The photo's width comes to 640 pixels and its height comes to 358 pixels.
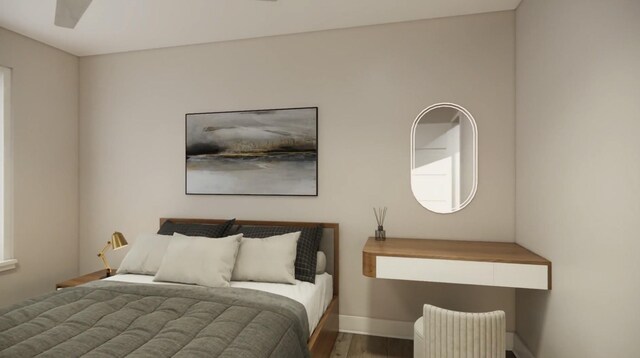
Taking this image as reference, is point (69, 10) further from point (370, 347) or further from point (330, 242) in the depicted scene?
point (370, 347)

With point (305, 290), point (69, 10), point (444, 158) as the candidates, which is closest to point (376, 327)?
point (305, 290)

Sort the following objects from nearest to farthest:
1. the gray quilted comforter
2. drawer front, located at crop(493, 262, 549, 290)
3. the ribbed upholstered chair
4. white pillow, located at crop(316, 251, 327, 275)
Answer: the gray quilted comforter, the ribbed upholstered chair, drawer front, located at crop(493, 262, 549, 290), white pillow, located at crop(316, 251, 327, 275)

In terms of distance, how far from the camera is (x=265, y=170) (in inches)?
129

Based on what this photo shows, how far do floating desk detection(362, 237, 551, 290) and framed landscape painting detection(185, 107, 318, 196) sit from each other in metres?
0.98

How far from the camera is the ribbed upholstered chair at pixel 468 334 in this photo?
178 cm

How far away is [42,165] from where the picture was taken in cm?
341

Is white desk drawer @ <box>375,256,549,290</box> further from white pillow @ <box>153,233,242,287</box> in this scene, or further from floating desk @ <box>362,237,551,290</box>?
white pillow @ <box>153,233,242,287</box>

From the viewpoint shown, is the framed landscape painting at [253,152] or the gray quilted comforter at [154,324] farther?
the framed landscape painting at [253,152]

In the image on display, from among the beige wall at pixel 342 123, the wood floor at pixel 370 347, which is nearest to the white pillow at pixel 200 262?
the beige wall at pixel 342 123

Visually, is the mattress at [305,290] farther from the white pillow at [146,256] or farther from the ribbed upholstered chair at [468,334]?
the ribbed upholstered chair at [468,334]

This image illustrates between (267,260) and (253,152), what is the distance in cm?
111

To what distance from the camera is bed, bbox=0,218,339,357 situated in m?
1.55

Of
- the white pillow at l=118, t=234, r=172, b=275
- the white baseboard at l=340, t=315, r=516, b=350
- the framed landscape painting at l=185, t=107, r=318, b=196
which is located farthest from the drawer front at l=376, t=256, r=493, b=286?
the white pillow at l=118, t=234, r=172, b=275

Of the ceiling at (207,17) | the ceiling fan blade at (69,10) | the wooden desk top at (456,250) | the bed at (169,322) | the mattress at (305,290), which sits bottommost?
the mattress at (305,290)
